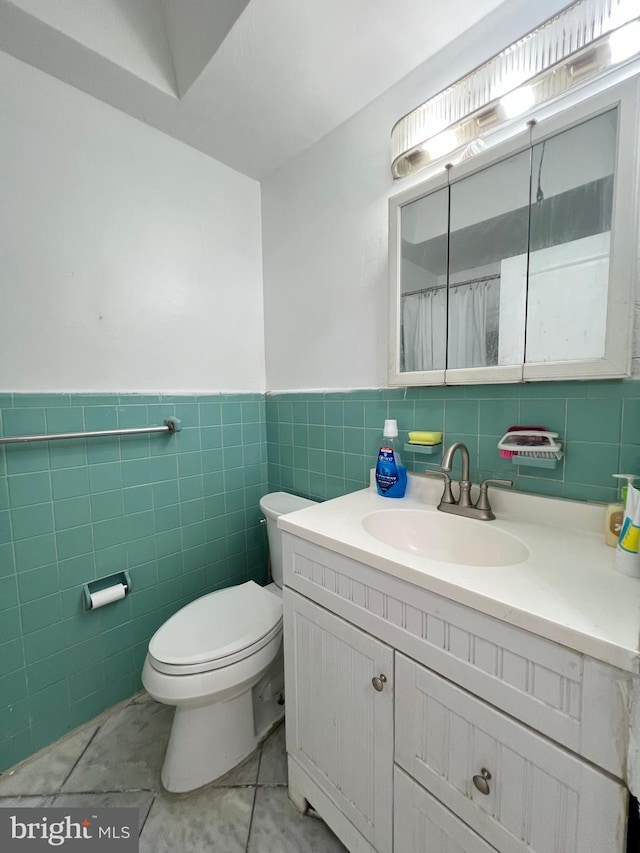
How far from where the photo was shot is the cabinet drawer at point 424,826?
0.62 meters

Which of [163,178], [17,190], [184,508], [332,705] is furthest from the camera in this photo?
[184,508]

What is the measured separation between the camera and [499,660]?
547mm

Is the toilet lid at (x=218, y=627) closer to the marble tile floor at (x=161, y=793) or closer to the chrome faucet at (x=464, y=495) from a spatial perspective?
the marble tile floor at (x=161, y=793)

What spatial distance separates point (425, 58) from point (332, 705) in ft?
6.16

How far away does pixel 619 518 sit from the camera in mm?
733

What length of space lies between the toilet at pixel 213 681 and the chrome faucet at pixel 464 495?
69cm

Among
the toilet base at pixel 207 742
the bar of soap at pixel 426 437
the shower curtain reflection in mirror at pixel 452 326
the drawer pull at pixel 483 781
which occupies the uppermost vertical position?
the shower curtain reflection in mirror at pixel 452 326

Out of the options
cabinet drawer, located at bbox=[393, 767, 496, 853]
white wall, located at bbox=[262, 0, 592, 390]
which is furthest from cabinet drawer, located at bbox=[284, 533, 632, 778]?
white wall, located at bbox=[262, 0, 592, 390]

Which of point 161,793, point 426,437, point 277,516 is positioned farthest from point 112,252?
point 161,793

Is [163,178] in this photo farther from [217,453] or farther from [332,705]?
[332,705]

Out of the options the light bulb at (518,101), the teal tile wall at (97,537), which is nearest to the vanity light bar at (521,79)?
the light bulb at (518,101)

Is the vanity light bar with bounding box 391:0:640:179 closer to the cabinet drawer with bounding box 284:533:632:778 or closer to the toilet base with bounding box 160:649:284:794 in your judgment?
the cabinet drawer with bounding box 284:533:632:778

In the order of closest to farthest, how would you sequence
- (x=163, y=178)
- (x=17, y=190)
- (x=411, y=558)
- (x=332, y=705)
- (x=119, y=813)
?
1. (x=411, y=558)
2. (x=332, y=705)
3. (x=119, y=813)
4. (x=17, y=190)
5. (x=163, y=178)

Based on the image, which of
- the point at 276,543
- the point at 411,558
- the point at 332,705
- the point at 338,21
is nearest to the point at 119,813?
the point at 332,705
